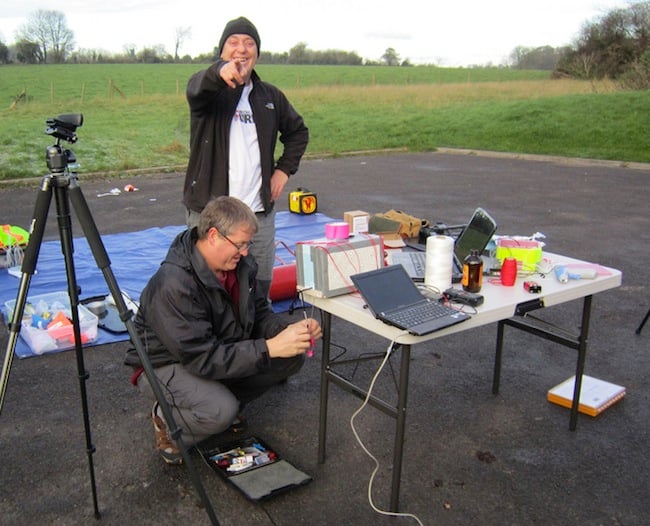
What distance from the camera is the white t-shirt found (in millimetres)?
3588

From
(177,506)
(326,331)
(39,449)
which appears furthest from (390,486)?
(39,449)

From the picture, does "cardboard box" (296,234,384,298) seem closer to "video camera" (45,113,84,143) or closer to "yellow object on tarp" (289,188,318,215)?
"video camera" (45,113,84,143)

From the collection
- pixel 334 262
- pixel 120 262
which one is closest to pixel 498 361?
pixel 334 262

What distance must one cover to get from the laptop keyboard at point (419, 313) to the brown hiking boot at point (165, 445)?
126 centimetres

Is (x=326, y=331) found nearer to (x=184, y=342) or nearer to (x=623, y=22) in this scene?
(x=184, y=342)

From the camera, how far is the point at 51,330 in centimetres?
423

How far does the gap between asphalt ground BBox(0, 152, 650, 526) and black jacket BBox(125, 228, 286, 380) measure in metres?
0.60

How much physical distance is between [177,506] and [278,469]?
0.48 meters

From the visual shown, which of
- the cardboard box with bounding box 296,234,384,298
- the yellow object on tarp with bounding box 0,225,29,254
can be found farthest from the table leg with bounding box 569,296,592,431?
the yellow object on tarp with bounding box 0,225,29,254

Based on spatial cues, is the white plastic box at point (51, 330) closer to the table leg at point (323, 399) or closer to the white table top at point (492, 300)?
the table leg at point (323, 399)

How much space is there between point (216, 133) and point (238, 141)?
0.14 metres

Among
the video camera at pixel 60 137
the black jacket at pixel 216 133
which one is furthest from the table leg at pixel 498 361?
the video camera at pixel 60 137

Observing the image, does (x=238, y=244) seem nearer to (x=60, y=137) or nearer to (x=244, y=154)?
(x=60, y=137)

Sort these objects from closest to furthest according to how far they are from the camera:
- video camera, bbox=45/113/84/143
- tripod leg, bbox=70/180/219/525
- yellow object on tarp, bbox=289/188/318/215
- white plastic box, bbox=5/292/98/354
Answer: tripod leg, bbox=70/180/219/525, video camera, bbox=45/113/84/143, white plastic box, bbox=5/292/98/354, yellow object on tarp, bbox=289/188/318/215
